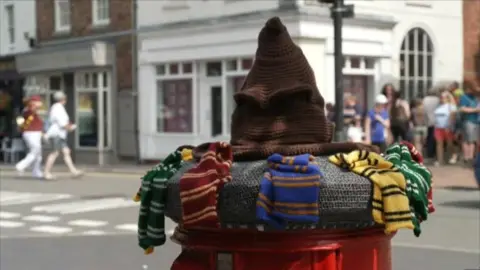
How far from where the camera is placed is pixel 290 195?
2867 millimetres

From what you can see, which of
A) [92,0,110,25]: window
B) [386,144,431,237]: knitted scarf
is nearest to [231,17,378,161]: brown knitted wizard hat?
[386,144,431,237]: knitted scarf

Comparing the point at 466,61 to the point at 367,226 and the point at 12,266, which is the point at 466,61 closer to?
the point at 12,266

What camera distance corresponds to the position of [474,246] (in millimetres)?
8016

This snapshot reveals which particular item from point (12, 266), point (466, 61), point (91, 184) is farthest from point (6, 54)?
point (12, 266)

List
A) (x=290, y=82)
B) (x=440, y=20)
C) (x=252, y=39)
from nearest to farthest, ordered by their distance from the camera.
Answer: (x=290, y=82) → (x=252, y=39) → (x=440, y=20)

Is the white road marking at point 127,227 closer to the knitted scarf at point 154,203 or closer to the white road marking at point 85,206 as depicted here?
the white road marking at point 85,206

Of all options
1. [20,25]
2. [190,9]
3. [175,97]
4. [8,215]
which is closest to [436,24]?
[190,9]

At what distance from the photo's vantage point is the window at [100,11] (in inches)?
981

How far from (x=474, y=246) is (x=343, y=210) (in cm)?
551

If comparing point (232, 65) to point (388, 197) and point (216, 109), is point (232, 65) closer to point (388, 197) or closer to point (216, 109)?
point (216, 109)

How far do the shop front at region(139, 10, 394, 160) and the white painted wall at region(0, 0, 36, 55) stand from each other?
676cm

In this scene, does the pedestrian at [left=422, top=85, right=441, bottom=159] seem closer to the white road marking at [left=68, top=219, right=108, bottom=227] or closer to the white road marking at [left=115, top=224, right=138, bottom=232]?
the white road marking at [left=68, top=219, right=108, bottom=227]

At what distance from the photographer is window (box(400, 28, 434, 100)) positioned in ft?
71.8

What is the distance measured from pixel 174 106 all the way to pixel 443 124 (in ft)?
27.7
